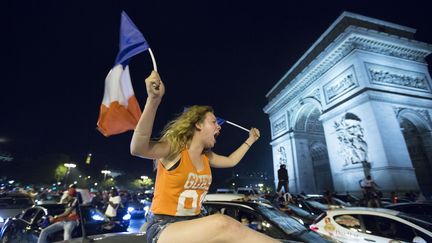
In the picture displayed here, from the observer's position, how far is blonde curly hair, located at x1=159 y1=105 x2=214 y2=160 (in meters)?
1.81

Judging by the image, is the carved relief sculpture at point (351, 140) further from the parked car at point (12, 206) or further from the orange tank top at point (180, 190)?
the parked car at point (12, 206)

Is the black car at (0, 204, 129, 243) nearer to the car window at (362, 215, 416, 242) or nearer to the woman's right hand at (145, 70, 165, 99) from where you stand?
the woman's right hand at (145, 70, 165, 99)

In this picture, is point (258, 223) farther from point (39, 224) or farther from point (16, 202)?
point (16, 202)

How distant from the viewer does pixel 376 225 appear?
566 cm

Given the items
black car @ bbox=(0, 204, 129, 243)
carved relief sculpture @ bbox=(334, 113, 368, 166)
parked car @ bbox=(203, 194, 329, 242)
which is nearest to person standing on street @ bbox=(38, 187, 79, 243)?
black car @ bbox=(0, 204, 129, 243)

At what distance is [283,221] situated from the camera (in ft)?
14.7

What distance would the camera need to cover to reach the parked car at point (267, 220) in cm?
398

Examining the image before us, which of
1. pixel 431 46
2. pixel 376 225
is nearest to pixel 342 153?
pixel 431 46

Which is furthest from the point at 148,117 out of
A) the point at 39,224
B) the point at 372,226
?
the point at 39,224

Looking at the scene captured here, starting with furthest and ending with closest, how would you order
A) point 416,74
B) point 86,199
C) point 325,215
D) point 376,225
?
1. point 416,74
2. point 86,199
3. point 325,215
4. point 376,225

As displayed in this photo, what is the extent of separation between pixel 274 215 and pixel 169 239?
152 inches

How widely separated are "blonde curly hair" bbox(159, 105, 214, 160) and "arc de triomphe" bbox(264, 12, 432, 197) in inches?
760

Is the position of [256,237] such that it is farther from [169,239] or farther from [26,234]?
[26,234]

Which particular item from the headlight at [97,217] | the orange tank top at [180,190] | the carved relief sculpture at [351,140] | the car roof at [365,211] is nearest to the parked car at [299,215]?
the car roof at [365,211]
